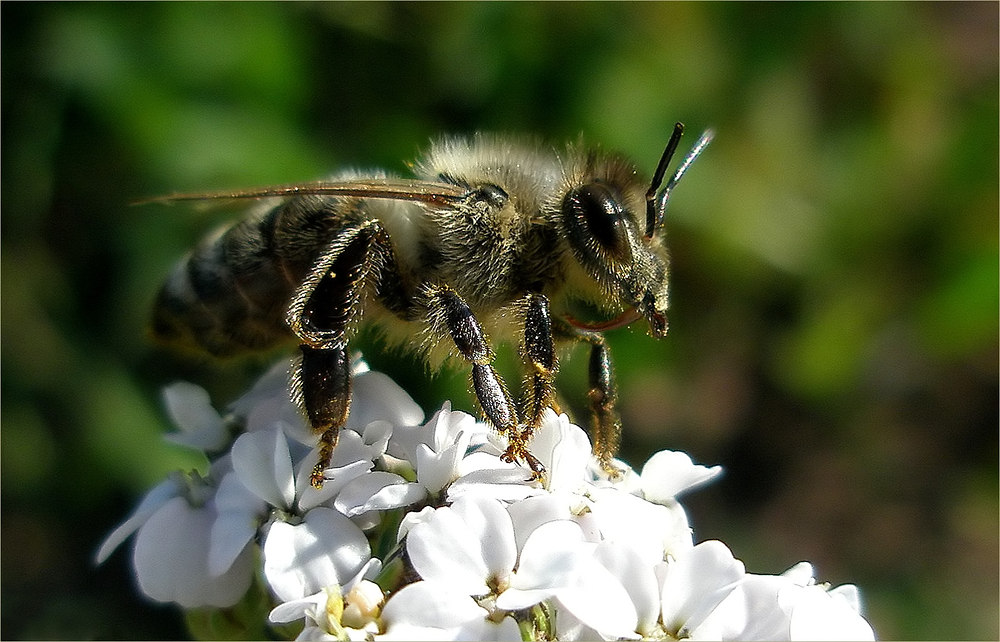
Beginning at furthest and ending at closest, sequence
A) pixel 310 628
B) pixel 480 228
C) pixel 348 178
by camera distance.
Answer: pixel 348 178, pixel 480 228, pixel 310 628

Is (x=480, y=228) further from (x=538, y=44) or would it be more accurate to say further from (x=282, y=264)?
(x=538, y=44)

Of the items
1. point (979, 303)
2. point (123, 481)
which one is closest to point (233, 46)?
point (123, 481)

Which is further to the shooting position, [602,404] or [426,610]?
[602,404]

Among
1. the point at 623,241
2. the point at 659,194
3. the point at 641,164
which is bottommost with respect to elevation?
the point at 623,241

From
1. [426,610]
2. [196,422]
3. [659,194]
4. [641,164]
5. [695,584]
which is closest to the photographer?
[426,610]

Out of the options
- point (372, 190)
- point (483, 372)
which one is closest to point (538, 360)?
point (483, 372)

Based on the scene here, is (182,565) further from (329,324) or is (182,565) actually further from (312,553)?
(329,324)
